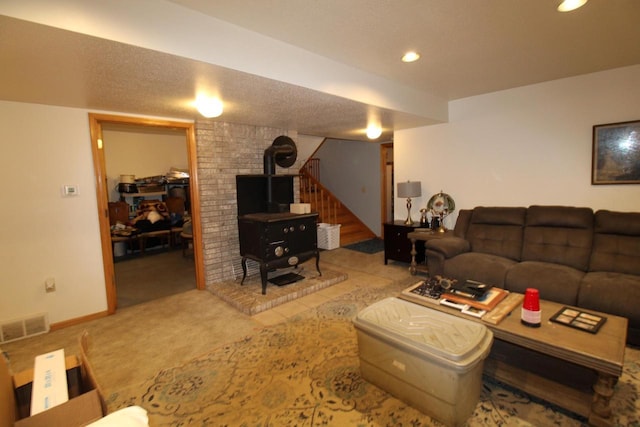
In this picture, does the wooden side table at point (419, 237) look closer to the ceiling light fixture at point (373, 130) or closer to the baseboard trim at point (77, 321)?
the ceiling light fixture at point (373, 130)

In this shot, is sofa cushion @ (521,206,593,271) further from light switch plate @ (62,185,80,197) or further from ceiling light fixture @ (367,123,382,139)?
light switch plate @ (62,185,80,197)

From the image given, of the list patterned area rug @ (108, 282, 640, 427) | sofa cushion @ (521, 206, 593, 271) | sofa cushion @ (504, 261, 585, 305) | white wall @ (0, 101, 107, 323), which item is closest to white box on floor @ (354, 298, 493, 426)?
patterned area rug @ (108, 282, 640, 427)

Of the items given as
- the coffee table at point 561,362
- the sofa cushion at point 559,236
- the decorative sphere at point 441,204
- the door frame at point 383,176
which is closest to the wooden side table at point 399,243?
the decorative sphere at point 441,204

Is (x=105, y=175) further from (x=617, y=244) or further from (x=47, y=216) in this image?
(x=617, y=244)

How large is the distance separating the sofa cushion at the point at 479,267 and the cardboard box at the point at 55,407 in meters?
2.73

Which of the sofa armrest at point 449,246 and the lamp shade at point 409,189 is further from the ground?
the lamp shade at point 409,189

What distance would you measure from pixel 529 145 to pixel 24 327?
5.56m

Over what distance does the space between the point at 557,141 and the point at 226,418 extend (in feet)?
13.5

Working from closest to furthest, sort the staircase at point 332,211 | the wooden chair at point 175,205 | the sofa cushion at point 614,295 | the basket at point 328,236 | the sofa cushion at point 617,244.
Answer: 1. the sofa cushion at point 614,295
2. the sofa cushion at point 617,244
3. the basket at point 328,236
4. the wooden chair at point 175,205
5. the staircase at point 332,211

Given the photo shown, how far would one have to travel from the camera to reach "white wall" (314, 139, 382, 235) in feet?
21.7

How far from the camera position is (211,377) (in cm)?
209

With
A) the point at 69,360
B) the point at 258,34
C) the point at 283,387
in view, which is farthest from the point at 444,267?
the point at 69,360

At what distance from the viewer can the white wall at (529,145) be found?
307 centimetres

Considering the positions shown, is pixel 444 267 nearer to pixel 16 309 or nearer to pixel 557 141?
pixel 557 141
